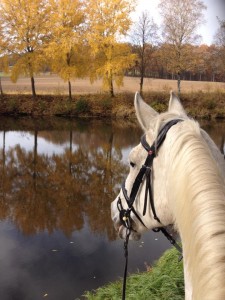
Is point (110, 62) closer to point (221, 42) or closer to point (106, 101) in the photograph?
point (106, 101)

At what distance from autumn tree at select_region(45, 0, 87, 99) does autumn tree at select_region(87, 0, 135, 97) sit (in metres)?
0.99

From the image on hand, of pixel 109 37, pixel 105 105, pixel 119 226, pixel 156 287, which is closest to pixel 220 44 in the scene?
pixel 109 37

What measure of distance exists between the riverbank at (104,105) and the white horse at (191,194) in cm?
2788

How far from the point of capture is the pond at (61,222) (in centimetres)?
717

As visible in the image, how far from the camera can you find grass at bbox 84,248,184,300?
16.4 ft

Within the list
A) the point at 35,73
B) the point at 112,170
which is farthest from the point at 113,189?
the point at 35,73

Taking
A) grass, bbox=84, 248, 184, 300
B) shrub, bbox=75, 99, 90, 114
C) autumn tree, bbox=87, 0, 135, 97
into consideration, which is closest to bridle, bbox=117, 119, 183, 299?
grass, bbox=84, 248, 184, 300

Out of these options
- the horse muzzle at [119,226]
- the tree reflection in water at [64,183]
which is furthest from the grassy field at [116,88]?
the horse muzzle at [119,226]

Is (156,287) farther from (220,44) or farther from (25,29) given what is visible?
(25,29)

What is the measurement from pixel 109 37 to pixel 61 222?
2227 centimetres

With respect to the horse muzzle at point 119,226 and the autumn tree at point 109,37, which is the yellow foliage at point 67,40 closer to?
the autumn tree at point 109,37

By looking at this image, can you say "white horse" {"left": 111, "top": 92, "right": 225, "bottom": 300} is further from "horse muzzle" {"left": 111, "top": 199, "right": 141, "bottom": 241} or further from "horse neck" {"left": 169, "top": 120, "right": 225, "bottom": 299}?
"horse muzzle" {"left": 111, "top": 199, "right": 141, "bottom": 241}

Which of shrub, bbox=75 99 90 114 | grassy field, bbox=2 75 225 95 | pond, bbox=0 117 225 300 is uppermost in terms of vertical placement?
grassy field, bbox=2 75 225 95

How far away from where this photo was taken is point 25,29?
96.2 feet
